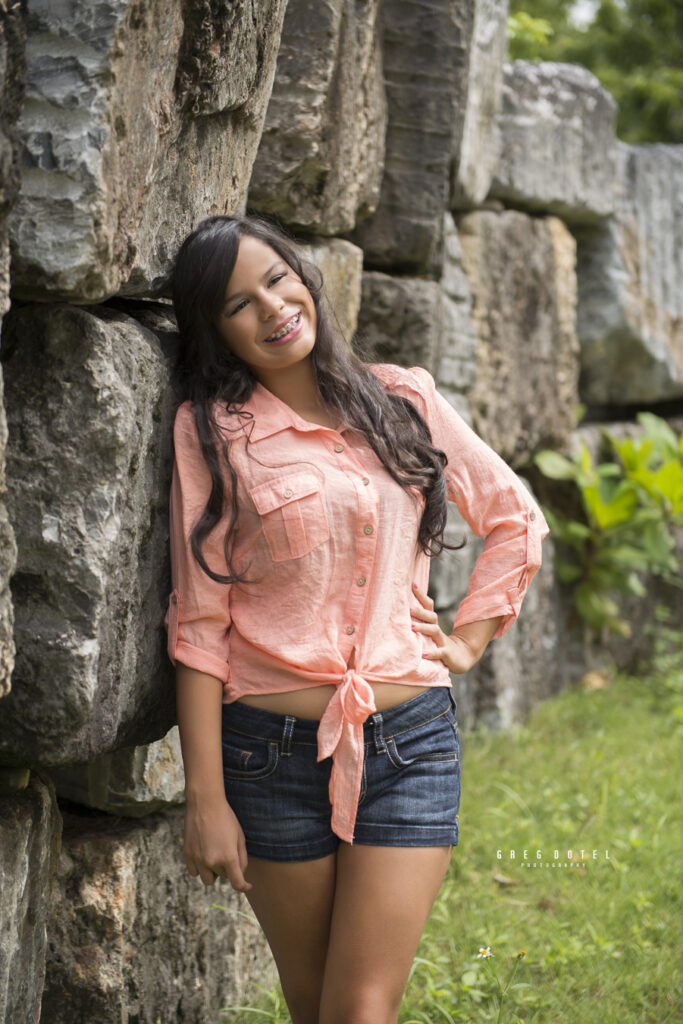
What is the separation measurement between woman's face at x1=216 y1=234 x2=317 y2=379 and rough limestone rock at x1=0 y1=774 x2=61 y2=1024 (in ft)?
2.91

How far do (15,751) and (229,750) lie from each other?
0.41 metres

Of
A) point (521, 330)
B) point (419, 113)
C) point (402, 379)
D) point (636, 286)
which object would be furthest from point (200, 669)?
point (636, 286)

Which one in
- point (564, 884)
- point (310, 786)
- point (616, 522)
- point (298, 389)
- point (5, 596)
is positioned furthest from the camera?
point (616, 522)

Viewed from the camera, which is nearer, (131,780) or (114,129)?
(114,129)

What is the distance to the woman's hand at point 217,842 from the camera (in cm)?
196

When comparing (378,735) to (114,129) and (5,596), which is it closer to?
(5,596)

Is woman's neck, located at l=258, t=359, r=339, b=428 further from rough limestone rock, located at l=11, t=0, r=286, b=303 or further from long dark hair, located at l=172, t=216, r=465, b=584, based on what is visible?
rough limestone rock, located at l=11, t=0, r=286, b=303

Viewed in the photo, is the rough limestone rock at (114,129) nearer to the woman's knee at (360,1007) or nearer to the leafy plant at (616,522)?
the woman's knee at (360,1007)

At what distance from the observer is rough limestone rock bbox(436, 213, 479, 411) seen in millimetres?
4195

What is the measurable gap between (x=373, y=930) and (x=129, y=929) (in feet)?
2.39

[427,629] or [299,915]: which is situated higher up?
[427,629]

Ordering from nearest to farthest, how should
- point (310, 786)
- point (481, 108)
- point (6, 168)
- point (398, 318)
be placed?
point (6, 168), point (310, 786), point (398, 318), point (481, 108)

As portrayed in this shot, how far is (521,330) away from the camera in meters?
5.02

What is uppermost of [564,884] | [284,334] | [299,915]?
[284,334]
